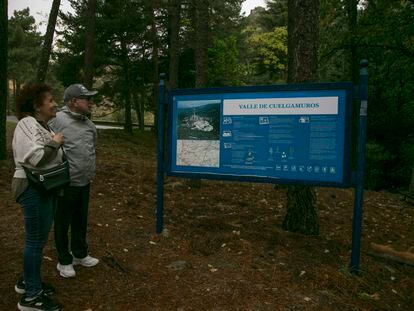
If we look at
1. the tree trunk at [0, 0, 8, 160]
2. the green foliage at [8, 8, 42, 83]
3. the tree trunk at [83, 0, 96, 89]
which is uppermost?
the green foliage at [8, 8, 42, 83]

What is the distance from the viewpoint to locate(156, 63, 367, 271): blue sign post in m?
4.54

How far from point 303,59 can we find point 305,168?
172cm

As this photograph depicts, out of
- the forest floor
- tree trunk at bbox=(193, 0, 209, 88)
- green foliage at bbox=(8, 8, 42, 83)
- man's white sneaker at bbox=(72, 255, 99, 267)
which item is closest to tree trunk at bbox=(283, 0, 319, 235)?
the forest floor

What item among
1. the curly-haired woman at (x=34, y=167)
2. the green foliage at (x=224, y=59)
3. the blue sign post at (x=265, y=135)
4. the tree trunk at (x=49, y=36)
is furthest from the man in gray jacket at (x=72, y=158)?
the green foliage at (x=224, y=59)

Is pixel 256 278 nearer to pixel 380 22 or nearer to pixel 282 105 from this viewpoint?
pixel 282 105

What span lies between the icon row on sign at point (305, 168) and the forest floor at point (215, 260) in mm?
1151

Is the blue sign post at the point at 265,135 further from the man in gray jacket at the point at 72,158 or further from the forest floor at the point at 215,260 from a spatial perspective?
the man in gray jacket at the point at 72,158

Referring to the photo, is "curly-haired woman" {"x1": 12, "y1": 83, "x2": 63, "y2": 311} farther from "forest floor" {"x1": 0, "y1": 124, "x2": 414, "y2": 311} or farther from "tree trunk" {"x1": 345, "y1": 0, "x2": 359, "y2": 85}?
"tree trunk" {"x1": 345, "y1": 0, "x2": 359, "y2": 85}

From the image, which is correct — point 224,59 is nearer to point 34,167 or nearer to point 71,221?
point 71,221

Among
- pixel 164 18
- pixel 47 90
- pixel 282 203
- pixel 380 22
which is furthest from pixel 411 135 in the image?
pixel 47 90

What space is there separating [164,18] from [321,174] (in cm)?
2030

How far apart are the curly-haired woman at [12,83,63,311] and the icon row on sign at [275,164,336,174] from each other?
2641 mm

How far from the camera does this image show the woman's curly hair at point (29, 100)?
11.5ft

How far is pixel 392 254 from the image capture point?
17.7ft
